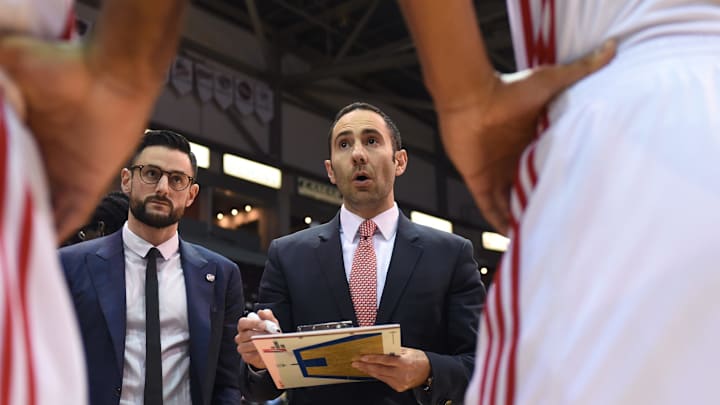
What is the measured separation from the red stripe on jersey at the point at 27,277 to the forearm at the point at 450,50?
60 centimetres

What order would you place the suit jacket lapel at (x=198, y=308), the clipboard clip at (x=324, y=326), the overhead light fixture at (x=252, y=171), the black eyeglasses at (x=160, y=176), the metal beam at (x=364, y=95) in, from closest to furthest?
the clipboard clip at (x=324, y=326), the suit jacket lapel at (x=198, y=308), the black eyeglasses at (x=160, y=176), the overhead light fixture at (x=252, y=171), the metal beam at (x=364, y=95)

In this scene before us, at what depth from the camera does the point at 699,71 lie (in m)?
1.15

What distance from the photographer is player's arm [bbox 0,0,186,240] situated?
43.3 inches

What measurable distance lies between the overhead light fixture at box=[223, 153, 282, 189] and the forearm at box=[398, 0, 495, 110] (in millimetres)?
10618

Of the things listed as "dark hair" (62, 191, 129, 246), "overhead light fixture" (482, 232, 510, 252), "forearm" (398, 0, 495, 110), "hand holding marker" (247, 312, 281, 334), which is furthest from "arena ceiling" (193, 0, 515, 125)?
"forearm" (398, 0, 495, 110)

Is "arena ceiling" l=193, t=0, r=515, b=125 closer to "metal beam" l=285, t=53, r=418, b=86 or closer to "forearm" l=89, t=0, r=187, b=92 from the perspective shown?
"metal beam" l=285, t=53, r=418, b=86

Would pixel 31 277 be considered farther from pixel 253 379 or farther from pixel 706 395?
pixel 253 379

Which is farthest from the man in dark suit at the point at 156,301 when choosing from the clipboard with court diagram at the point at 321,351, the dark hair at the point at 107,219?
the clipboard with court diagram at the point at 321,351

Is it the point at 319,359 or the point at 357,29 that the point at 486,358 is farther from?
the point at 357,29

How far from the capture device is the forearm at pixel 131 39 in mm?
1143

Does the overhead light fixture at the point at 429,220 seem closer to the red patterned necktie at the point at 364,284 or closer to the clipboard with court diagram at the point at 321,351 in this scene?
the red patterned necktie at the point at 364,284

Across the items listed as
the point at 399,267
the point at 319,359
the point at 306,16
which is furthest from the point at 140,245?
the point at 306,16

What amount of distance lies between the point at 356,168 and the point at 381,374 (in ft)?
3.08

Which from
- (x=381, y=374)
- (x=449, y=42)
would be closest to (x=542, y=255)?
(x=449, y=42)
